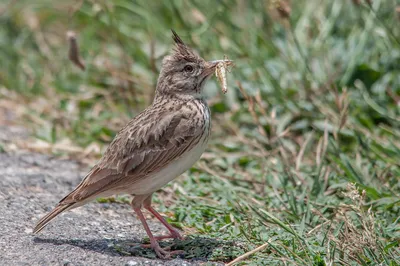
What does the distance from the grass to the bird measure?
1.64 ft

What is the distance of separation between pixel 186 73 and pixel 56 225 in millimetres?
1400

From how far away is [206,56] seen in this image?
7.32m

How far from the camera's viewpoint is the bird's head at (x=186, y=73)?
5.23 meters

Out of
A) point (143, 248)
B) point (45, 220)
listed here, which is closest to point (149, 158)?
point (143, 248)

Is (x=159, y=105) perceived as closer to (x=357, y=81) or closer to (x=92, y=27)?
(x=357, y=81)

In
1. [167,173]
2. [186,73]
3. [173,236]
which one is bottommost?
[173,236]

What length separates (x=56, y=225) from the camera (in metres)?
4.97

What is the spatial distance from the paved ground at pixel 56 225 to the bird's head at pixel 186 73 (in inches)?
39.3

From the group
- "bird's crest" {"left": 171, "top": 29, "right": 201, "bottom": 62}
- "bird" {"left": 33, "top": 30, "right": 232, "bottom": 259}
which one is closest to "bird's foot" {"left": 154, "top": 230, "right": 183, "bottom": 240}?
"bird" {"left": 33, "top": 30, "right": 232, "bottom": 259}

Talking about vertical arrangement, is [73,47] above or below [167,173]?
above

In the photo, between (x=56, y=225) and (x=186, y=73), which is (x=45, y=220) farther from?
(x=186, y=73)

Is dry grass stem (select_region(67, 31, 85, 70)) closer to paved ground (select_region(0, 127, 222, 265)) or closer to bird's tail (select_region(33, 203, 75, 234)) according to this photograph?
paved ground (select_region(0, 127, 222, 265))

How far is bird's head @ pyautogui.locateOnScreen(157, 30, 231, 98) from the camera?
17.2 feet

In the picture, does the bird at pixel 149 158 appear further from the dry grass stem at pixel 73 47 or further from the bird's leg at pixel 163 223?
the dry grass stem at pixel 73 47
